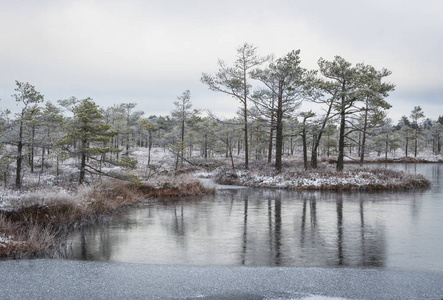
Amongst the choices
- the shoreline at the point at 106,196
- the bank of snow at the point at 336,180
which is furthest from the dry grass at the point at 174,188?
the bank of snow at the point at 336,180

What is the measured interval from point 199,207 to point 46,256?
9.73 meters

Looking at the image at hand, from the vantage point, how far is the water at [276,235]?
8906 millimetres

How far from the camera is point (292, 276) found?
24.1ft

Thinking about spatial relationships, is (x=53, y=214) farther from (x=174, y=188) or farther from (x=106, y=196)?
(x=174, y=188)

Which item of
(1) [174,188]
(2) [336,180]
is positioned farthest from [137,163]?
(2) [336,180]

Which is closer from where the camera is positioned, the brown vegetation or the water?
the water

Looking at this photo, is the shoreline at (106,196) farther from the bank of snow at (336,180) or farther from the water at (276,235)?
the water at (276,235)

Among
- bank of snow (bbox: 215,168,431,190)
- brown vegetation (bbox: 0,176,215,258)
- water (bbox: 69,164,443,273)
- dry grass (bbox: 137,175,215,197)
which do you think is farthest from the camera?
bank of snow (bbox: 215,168,431,190)

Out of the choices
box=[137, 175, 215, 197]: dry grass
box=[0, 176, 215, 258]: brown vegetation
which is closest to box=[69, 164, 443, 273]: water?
box=[0, 176, 215, 258]: brown vegetation

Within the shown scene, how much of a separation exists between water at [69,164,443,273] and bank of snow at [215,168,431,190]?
5743 mm

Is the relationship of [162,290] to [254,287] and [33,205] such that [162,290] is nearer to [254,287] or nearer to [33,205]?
[254,287]

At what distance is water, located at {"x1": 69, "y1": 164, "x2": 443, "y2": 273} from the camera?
8.91 m

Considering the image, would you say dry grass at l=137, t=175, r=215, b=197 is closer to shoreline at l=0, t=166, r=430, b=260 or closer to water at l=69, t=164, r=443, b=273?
shoreline at l=0, t=166, r=430, b=260

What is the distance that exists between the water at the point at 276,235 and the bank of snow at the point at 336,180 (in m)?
5.74
